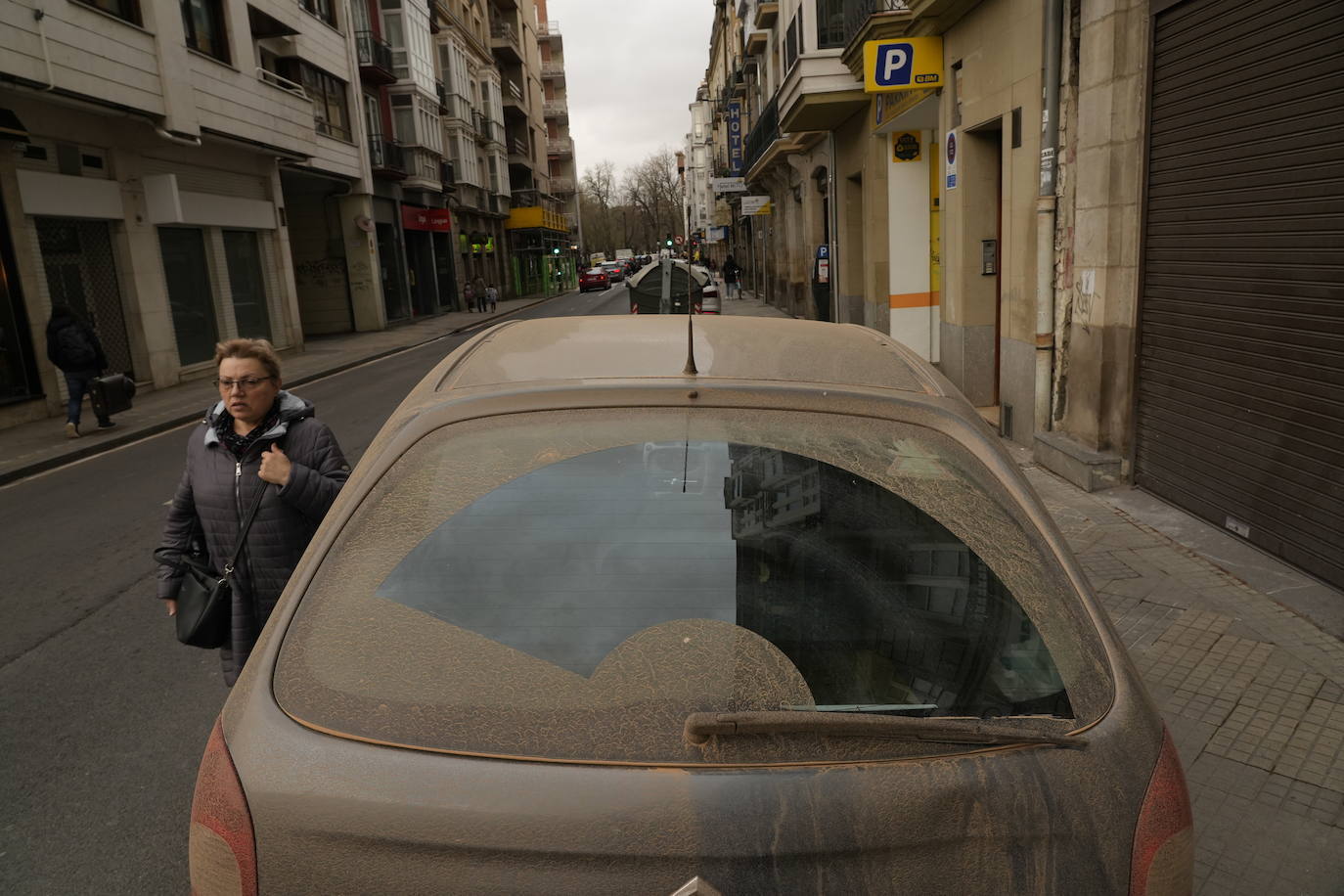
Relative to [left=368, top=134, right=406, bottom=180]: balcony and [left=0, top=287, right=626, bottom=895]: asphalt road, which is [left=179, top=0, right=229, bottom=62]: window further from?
[left=0, top=287, right=626, bottom=895]: asphalt road

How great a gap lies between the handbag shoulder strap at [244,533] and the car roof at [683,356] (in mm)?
1359

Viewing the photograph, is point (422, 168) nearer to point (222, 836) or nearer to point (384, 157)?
point (384, 157)

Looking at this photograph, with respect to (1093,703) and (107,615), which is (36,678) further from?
Result: (1093,703)

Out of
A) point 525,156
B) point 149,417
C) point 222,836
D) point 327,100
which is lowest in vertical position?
point 149,417

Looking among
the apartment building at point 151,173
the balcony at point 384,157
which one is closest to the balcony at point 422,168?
the balcony at point 384,157

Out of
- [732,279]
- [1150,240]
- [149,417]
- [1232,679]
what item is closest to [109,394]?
[149,417]

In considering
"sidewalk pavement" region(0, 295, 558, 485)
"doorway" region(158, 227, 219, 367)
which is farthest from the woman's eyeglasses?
"doorway" region(158, 227, 219, 367)

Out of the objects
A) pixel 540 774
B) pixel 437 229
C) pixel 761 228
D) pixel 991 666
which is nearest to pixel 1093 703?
pixel 991 666

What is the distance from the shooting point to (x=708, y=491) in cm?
181

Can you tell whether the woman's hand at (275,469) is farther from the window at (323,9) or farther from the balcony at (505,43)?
the balcony at (505,43)

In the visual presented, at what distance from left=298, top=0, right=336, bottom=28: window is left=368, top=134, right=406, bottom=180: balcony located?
14.0ft

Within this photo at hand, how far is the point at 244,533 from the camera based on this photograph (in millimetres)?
3340

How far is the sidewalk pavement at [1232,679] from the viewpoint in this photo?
307cm

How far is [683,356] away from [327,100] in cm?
2989
